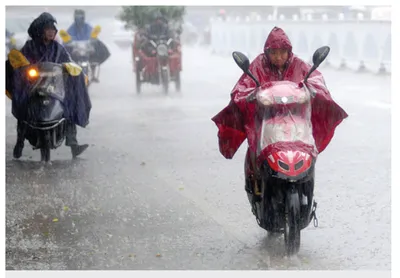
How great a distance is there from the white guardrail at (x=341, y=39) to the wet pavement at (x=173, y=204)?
285 inches

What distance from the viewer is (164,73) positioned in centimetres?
1950

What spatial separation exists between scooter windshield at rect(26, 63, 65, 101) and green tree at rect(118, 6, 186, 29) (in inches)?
379

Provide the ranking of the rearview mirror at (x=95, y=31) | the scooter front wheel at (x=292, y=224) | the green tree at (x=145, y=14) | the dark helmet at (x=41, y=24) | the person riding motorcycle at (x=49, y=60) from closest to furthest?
the scooter front wheel at (x=292, y=224) < the dark helmet at (x=41, y=24) < the person riding motorcycle at (x=49, y=60) < the rearview mirror at (x=95, y=31) < the green tree at (x=145, y=14)

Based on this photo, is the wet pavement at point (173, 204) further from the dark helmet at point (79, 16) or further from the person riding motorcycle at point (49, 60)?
the dark helmet at point (79, 16)

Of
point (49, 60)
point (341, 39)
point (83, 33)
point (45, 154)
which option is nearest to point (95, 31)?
point (83, 33)

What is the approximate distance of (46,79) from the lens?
10.4 m

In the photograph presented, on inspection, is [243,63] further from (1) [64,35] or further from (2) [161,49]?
(2) [161,49]

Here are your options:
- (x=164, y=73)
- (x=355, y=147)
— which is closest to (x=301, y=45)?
(x=164, y=73)

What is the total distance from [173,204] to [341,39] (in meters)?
16.9

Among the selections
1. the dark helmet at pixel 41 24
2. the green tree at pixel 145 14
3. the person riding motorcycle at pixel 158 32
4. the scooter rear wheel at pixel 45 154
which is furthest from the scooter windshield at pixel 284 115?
the green tree at pixel 145 14

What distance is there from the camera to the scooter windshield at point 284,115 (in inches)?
246

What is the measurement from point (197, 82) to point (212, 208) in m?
14.3

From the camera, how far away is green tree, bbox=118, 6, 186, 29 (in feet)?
66.9
